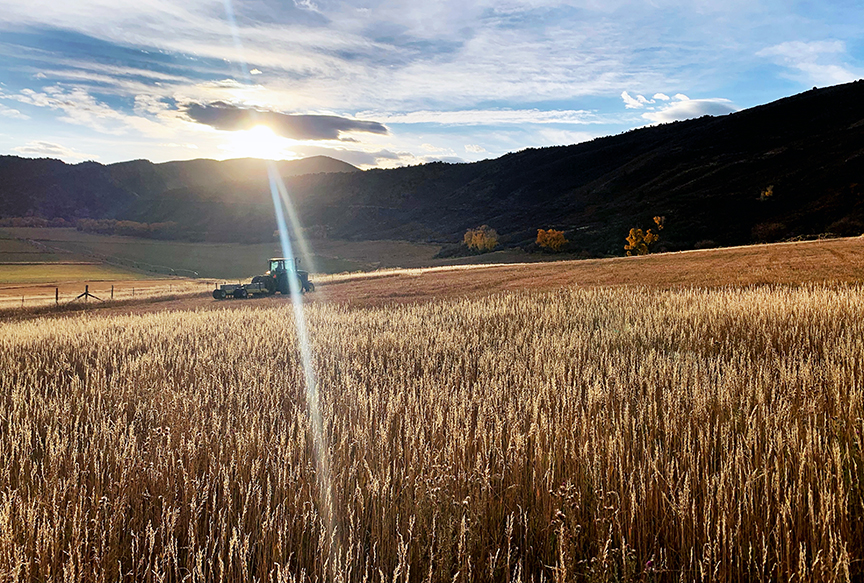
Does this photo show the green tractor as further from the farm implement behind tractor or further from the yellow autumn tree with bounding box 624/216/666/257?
the yellow autumn tree with bounding box 624/216/666/257

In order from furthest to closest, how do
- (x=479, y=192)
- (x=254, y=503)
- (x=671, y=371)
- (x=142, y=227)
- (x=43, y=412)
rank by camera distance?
(x=479, y=192) < (x=142, y=227) < (x=671, y=371) < (x=43, y=412) < (x=254, y=503)

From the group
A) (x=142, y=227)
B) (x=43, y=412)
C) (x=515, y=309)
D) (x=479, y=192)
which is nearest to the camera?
(x=43, y=412)

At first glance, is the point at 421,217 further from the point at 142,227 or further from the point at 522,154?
the point at 142,227

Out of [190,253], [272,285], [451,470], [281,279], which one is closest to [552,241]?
[281,279]

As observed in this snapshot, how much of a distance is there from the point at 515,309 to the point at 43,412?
34.3 feet

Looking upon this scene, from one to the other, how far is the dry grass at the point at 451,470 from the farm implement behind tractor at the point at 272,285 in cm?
2397

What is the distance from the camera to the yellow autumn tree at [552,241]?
247 feet

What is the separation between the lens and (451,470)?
3.54 metres

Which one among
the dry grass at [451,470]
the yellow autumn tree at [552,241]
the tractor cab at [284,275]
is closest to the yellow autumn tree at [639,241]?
the yellow autumn tree at [552,241]

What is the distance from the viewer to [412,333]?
10.3m

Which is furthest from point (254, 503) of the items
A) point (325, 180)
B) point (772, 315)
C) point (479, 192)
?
point (325, 180)

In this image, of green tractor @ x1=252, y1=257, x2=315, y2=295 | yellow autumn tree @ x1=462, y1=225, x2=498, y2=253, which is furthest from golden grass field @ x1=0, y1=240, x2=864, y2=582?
yellow autumn tree @ x1=462, y1=225, x2=498, y2=253

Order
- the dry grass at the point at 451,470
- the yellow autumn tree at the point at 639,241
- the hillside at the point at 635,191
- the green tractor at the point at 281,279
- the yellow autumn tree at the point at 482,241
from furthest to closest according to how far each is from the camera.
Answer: the yellow autumn tree at the point at 482,241, the hillside at the point at 635,191, the yellow autumn tree at the point at 639,241, the green tractor at the point at 281,279, the dry grass at the point at 451,470

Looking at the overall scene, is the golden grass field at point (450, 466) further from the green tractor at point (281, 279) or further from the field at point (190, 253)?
the field at point (190, 253)
